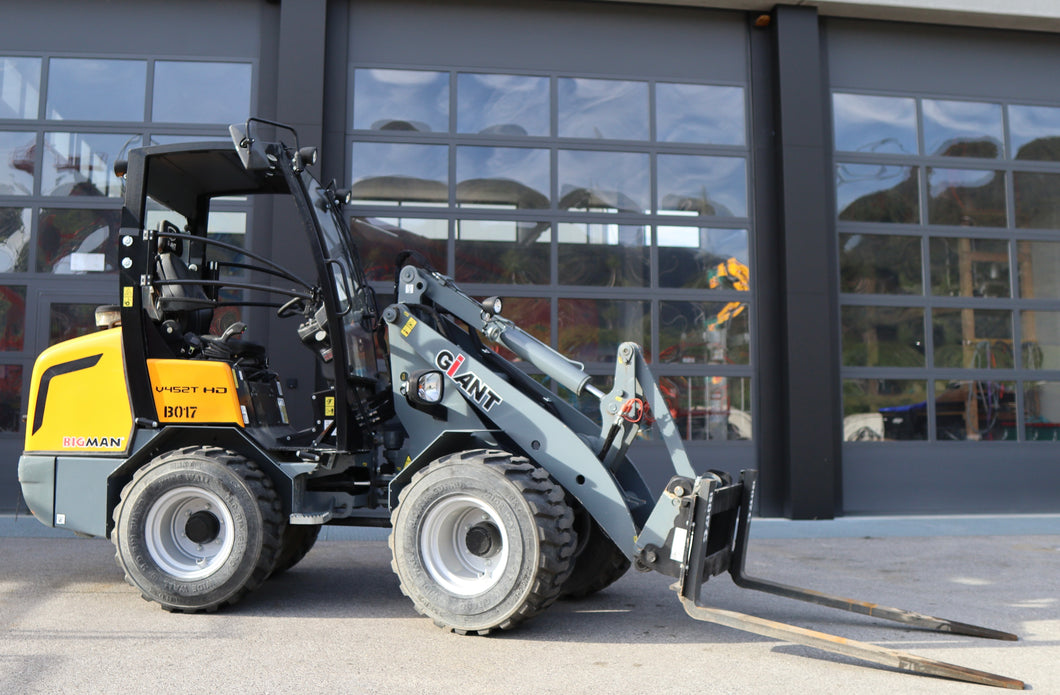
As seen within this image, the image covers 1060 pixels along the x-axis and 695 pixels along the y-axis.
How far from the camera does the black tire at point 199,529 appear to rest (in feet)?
18.1

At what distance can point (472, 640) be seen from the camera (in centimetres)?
500

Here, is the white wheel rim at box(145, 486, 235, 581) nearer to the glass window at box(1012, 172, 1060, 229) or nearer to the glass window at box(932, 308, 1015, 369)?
the glass window at box(932, 308, 1015, 369)

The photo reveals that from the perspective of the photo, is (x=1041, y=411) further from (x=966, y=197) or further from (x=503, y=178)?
(x=503, y=178)

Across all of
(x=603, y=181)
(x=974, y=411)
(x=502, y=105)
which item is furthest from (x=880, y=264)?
(x=502, y=105)

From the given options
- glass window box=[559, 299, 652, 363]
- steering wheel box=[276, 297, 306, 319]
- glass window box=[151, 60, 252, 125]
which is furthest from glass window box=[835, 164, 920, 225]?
steering wheel box=[276, 297, 306, 319]

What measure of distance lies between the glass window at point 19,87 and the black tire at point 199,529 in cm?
719

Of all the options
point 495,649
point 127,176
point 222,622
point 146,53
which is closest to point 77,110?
point 146,53

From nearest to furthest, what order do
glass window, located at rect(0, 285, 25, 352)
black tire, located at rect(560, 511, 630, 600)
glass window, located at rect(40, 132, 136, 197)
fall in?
black tire, located at rect(560, 511, 630, 600) < glass window, located at rect(0, 285, 25, 352) < glass window, located at rect(40, 132, 136, 197)

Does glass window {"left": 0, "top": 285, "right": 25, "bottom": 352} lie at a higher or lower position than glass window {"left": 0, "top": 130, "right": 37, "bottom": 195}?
lower

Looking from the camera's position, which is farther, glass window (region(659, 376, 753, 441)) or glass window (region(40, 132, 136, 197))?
glass window (region(659, 376, 753, 441))

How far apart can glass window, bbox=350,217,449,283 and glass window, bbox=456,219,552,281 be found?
9.6 inches

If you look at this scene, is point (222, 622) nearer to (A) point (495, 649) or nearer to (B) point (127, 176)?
(A) point (495, 649)

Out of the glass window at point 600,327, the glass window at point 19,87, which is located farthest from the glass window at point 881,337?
the glass window at point 19,87

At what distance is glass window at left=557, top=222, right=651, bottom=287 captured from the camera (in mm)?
10938
